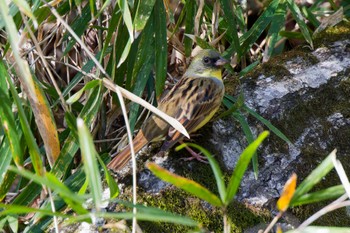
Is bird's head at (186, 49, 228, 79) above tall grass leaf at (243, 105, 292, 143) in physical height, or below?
above

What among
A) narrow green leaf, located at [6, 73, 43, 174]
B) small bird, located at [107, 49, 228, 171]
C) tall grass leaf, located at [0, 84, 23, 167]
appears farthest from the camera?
small bird, located at [107, 49, 228, 171]

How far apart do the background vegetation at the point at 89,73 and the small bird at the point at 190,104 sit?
0.09 meters

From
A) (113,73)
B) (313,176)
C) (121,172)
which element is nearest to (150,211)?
(313,176)

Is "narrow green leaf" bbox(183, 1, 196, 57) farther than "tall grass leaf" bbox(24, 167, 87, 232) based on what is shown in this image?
Yes

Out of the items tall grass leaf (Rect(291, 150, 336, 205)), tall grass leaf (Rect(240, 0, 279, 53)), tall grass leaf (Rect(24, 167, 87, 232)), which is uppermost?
tall grass leaf (Rect(291, 150, 336, 205))

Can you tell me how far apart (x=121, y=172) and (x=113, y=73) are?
23.3 inches

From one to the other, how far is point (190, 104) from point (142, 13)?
50 centimetres

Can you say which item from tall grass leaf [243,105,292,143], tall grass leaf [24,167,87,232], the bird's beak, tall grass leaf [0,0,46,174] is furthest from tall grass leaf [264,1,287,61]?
tall grass leaf [0,0,46,174]

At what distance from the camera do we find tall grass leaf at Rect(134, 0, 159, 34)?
317 centimetres

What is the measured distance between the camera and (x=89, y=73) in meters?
3.31

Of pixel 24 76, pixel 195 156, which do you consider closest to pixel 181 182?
pixel 24 76

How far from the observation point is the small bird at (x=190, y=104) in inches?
122

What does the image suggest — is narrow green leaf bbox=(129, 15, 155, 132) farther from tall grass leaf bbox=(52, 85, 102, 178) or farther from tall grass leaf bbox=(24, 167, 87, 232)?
tall grass leaf bbox=(24, 167, 87, 232)

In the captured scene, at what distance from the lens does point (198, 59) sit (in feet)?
12.2
